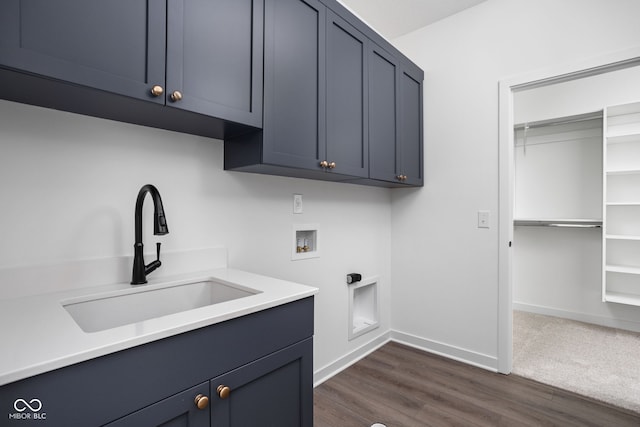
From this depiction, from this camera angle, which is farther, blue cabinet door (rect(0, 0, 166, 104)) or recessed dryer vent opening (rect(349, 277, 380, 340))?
recessed dryer vent opening (rect(349, 277, 380, 340))

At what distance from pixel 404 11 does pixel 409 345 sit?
8.79ft

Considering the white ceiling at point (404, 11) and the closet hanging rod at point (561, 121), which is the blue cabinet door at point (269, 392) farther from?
the closet hanging rod at point (561, 121)

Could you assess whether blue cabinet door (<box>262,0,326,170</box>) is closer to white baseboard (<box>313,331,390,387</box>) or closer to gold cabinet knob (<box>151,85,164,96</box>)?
gold cabinet knob (<box>151,85,164,96</box>)

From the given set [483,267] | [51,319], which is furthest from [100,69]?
[483,267]

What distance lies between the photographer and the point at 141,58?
3.24 ft

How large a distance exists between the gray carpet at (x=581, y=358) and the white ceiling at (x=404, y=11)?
8.84ft

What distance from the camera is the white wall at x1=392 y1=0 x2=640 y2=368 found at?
207 cm

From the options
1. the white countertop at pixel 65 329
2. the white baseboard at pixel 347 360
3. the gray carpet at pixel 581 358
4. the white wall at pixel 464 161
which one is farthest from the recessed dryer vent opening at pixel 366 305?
the white countertop at pixel 65 329

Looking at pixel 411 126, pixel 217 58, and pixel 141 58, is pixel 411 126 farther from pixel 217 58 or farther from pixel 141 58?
pixel 141 58

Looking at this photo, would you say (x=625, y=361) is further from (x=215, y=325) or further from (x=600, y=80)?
(x=215, y=325)

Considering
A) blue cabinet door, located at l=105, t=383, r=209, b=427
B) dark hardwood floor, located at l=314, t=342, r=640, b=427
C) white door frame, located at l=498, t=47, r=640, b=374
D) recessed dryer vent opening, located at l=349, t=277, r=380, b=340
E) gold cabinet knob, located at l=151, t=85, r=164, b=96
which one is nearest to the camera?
blue cabinet door, located at l=105, t=383, r=209, b=427

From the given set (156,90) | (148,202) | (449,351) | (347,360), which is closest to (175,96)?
(156,90)

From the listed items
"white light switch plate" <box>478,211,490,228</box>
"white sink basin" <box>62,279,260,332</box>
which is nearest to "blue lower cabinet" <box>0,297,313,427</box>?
"white sink basin" <box>62,279,260,332</box>

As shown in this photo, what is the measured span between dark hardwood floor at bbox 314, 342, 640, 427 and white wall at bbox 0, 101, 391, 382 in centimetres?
26
